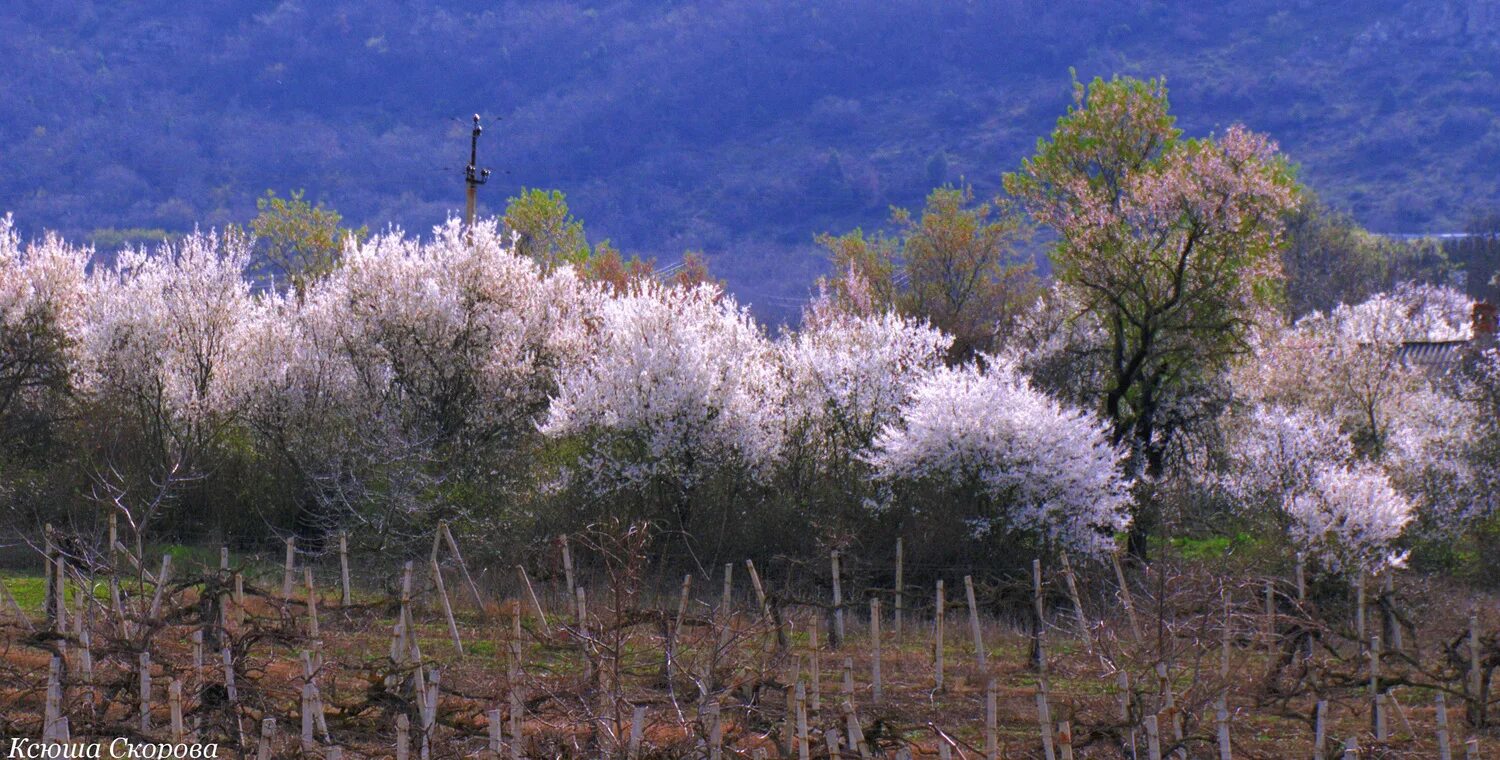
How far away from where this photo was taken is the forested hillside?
486ft

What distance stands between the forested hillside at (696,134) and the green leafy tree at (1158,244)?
97116mm

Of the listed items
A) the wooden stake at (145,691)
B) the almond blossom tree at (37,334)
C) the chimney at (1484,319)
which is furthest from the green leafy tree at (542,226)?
the wooden stake at (145,691)

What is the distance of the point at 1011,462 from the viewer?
24.2m

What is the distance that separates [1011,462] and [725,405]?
560 cm

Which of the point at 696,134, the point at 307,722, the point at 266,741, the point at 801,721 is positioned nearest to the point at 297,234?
the point at 307,722

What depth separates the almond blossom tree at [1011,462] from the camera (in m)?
23.9

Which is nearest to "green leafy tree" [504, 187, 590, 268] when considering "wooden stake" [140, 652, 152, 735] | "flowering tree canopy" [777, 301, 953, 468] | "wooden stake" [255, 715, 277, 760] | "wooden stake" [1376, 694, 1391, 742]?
"flowering tree canopy" [777, 301, 953, 468]

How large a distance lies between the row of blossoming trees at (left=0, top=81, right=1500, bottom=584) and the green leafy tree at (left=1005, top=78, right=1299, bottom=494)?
0.08 metres

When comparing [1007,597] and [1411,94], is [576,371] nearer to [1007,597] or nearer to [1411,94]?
[1007,597]

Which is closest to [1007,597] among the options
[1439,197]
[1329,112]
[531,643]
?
[531,643]

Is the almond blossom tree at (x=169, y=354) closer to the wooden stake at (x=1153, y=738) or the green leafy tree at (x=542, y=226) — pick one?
the wooden stake at (x=1153, y=738)

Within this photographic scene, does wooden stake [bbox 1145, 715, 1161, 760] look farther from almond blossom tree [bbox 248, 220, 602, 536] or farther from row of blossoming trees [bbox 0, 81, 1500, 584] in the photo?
almond blossom tree [bbox 248, 220, 602, 536]

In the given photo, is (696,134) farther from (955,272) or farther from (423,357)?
(423,357)

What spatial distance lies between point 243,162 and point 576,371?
155 meters
